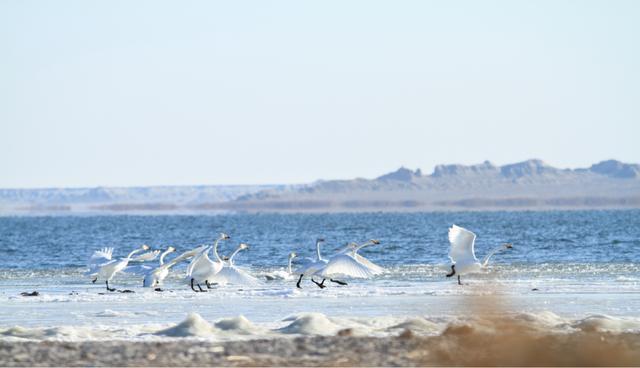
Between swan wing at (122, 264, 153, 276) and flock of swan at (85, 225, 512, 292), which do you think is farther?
swan wing at (122, 264, 153, 276)

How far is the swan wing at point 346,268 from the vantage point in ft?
85.5

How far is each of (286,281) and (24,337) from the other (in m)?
14.3

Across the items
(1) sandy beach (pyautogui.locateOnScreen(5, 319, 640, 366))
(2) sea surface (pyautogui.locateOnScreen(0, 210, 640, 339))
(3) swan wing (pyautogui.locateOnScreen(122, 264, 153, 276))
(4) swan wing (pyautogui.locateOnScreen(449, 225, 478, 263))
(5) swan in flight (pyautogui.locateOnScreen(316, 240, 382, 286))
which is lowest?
(2) sea surface (pyautogui.locateOnScreen(0, 210, 640, 339))

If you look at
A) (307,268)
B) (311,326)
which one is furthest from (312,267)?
(311,326)

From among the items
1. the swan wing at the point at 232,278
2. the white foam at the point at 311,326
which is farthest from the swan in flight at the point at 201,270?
the white foam at the point at 311,326

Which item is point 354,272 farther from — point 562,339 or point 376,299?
point 562,339

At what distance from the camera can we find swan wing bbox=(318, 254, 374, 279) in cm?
2605

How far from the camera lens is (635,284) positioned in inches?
1052

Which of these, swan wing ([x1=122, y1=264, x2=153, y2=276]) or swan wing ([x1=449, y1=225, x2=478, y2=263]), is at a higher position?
swan wing ([x1=449, y1=225, x2=478, y2=263])

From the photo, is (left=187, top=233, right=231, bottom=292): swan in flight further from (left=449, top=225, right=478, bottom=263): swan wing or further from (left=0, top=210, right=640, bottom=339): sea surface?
(left=449, top=225, right=478, bottom=263): swan wing

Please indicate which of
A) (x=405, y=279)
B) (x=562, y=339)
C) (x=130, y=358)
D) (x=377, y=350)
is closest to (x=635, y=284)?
(x=405, y=279)

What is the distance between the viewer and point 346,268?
26.4 metres

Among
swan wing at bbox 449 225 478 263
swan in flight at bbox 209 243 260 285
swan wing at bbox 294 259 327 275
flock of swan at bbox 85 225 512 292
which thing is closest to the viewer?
flock of swan at bbox 85 225 512 292

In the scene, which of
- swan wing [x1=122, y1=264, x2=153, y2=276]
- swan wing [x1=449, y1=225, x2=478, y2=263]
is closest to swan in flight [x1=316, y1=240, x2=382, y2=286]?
swan wing [x1=449, y1=225, x2=478, y2=263]
